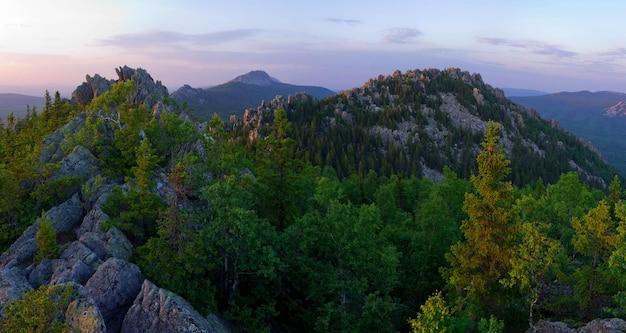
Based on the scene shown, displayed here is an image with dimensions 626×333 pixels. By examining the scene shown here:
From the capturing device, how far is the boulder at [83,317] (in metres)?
16.6

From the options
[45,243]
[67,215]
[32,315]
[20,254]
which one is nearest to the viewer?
[32,315]

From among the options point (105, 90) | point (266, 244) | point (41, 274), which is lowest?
point (41, 274)

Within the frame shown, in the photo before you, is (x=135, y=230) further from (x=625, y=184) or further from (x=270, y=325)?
(x=625, y=184)

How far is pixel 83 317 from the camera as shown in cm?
1688

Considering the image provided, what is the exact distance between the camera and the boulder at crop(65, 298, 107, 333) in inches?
653

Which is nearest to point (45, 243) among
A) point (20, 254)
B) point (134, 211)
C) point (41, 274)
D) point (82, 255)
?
point (41, 274)

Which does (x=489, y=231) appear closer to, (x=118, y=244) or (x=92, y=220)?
(x=118, y=244)

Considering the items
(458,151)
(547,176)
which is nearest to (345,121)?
(458,151)

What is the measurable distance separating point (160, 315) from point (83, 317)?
11.3ft

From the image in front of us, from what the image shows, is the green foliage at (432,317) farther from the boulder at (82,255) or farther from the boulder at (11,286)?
the boulder at (11,286)

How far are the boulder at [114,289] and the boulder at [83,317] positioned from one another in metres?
3.01

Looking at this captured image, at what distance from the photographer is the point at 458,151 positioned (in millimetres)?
180500

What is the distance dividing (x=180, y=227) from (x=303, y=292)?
13666mm

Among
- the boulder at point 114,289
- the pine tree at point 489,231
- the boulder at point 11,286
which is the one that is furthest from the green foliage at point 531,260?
the boulder at point 11,286
